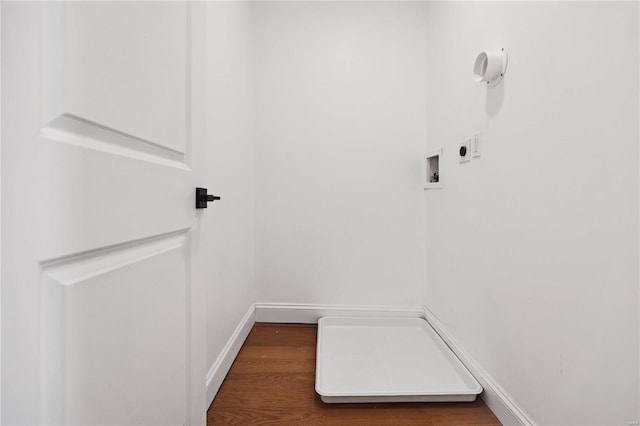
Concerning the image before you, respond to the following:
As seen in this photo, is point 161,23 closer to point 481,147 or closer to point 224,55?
point 224,55

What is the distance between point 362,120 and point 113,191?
1.79m

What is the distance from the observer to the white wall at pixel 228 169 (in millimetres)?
1295

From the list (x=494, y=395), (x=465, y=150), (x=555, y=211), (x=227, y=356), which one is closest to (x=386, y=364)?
(x=494, y=395)

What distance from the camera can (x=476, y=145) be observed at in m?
1.38

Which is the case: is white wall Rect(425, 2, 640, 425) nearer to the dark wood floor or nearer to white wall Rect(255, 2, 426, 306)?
the dark wood floor

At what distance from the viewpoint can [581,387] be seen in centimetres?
83

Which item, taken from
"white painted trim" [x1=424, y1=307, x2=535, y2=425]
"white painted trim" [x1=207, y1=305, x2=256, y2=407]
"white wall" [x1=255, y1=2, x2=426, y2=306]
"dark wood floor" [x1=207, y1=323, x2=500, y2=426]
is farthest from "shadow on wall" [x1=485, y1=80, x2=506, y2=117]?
"white painted trim" [x1=207, y1=305, x2=256, y2=407]

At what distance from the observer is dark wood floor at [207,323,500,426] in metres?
1.17

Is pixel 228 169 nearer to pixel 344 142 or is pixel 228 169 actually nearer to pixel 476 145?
pixel 344 142

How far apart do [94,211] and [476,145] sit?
4.73 feet

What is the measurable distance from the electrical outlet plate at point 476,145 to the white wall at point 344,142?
666 mm

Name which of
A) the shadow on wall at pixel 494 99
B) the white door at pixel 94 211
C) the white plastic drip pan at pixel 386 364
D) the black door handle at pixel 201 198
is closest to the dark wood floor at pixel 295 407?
the white plastic drip pan at pixel 386 364

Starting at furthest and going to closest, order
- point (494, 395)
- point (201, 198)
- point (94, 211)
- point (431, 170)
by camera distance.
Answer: point (431, 170) → point (494, 395) → point (201, 198) → point (94, 211)

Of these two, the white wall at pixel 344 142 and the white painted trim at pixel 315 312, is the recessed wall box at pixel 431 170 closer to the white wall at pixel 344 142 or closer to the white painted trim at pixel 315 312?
the white wall at pixel 344 142
